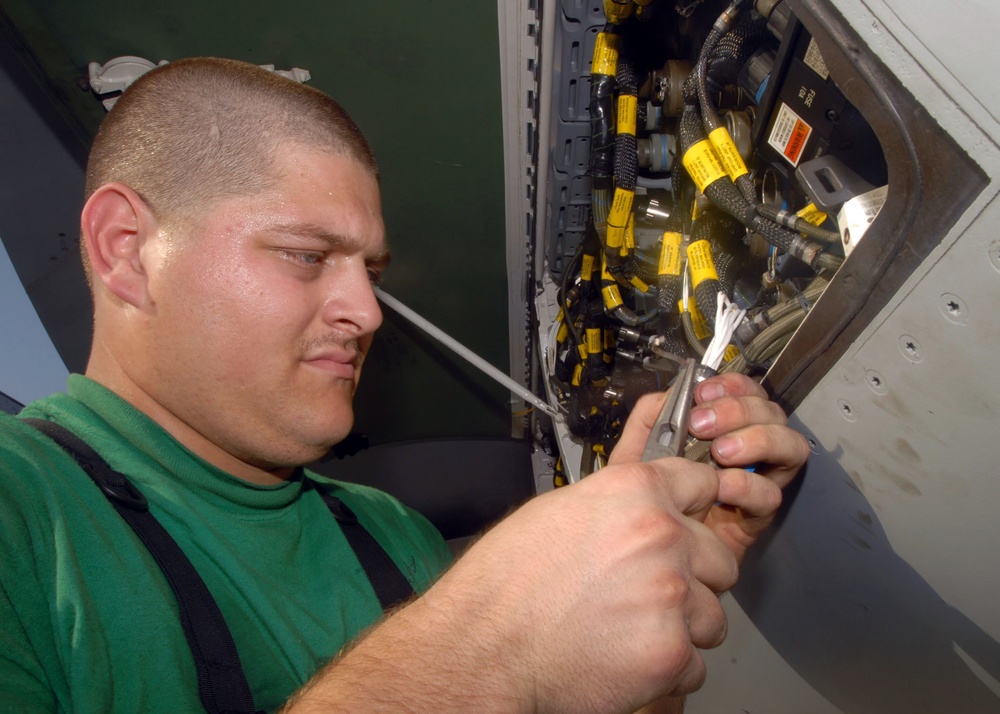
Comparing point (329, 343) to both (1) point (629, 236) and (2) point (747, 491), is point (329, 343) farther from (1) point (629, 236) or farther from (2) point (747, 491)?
(1) point (629, 236)

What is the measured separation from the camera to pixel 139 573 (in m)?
0.55

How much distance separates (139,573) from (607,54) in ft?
3.90

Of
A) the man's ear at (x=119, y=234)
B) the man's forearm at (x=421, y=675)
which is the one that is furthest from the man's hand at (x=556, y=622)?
the man's ear at (x=119, y=234)

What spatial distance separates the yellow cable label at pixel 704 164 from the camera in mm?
725

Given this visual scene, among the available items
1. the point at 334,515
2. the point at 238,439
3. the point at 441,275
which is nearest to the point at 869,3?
the point at 238,439

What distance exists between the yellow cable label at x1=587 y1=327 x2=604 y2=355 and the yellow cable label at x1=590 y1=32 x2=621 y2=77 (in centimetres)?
63

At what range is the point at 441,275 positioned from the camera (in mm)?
1726

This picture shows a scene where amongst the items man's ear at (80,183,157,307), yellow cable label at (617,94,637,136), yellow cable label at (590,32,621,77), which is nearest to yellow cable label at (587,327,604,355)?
yellow cable label at (617,94,637,136)

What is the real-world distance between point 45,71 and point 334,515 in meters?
1.25

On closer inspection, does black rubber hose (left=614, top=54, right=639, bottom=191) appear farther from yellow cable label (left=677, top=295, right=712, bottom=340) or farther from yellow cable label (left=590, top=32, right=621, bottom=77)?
yellow cable label (left=677, top=295, right=712, bottom=340)

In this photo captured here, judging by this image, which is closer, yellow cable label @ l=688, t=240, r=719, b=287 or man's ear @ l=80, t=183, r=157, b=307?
man's ear @ l=80, t=183, r=157, b=307

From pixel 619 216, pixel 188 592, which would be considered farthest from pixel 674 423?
pixel 619 216

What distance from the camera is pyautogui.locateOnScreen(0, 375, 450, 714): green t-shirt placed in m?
0.46

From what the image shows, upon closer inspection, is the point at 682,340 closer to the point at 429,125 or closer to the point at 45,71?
the point at 429,125
